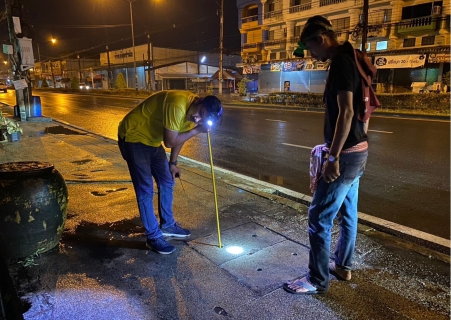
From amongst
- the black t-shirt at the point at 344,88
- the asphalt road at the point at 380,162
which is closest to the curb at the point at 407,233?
the asphalt road at the point at 380,162

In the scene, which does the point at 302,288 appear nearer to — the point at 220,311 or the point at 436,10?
the point at 220,311

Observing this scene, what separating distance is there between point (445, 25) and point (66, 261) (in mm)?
29343

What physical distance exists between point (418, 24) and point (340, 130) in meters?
28.7

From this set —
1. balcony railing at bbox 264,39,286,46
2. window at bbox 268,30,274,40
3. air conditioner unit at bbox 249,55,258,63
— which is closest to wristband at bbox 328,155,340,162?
balcony railing at bbox 264,39,286,46

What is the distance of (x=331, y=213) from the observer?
2.67 meters

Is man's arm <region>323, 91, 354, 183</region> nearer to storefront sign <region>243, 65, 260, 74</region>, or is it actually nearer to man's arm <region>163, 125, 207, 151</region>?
man's arm <region>163, 125, 207, 151</region>

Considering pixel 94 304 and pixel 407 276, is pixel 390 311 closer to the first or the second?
pixel 407 276

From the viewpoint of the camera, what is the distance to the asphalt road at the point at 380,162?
16.4ft

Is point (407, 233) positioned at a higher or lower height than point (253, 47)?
lower

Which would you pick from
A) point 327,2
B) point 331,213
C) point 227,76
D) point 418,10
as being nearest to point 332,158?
point 331,213

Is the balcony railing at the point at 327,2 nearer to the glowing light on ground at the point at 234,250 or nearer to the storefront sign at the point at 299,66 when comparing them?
the storefront sign at the point at 299,66

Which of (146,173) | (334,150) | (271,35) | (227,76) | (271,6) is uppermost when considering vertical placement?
(271,6)

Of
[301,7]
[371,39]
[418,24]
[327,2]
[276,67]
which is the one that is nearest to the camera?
[418,24]

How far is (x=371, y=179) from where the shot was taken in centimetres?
645
